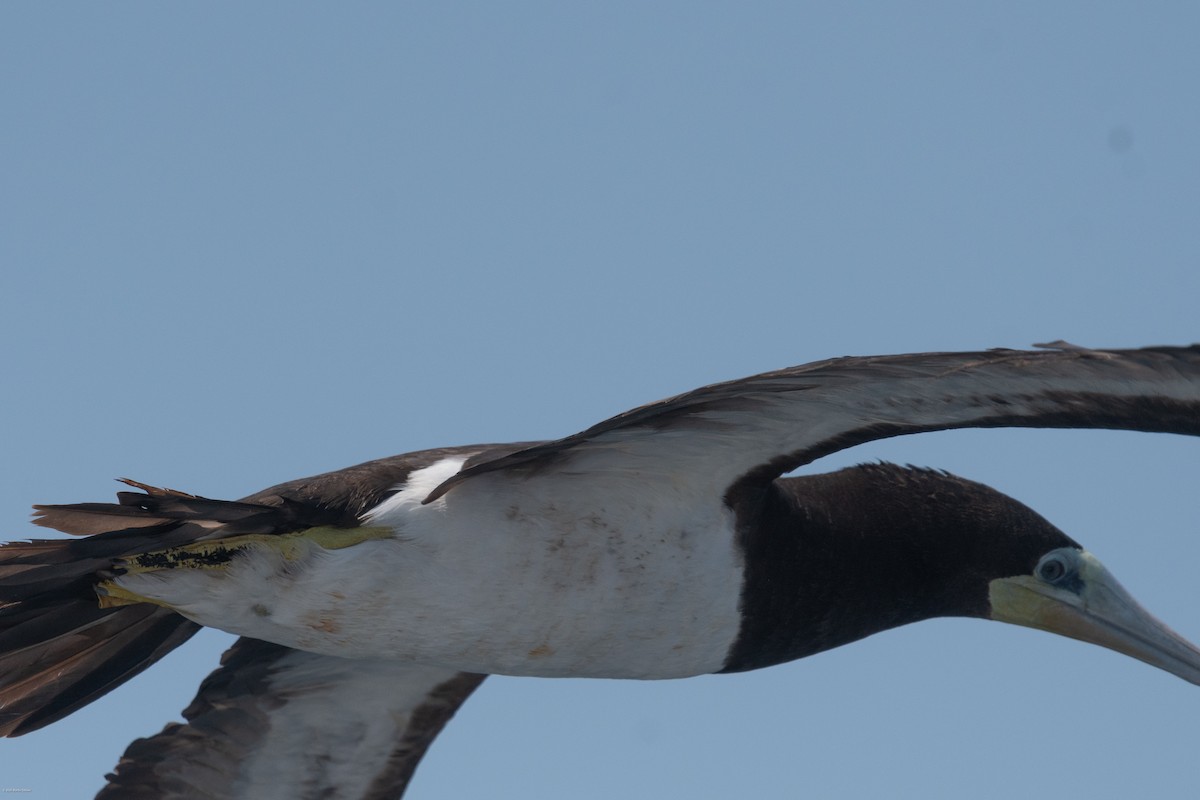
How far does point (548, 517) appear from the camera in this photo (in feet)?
23.0

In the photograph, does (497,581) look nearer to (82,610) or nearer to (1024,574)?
(82,610)

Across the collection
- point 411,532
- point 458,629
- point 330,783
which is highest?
point 411,532

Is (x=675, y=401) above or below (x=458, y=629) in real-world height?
above

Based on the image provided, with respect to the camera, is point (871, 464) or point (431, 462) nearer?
point (431, 462)

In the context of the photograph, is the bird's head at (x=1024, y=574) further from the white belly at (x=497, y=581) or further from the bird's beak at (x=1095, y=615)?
the white belly at (x=497, y=581)

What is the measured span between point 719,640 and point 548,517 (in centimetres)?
98

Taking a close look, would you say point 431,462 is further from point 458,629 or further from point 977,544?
point 977,544

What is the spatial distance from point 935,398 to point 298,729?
4.28 metres

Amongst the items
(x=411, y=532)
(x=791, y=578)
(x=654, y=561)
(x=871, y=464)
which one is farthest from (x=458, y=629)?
(x=871, y=464)

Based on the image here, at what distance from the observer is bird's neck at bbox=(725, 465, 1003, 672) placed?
730cm

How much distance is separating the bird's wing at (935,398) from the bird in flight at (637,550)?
0.04ft

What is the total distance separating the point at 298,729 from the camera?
28.8 ft

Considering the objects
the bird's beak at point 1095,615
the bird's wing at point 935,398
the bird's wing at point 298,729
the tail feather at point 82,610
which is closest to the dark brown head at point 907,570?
the bird's beak at point 1095,615

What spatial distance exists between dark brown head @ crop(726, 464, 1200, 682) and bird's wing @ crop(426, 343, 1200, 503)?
0.69 meters
